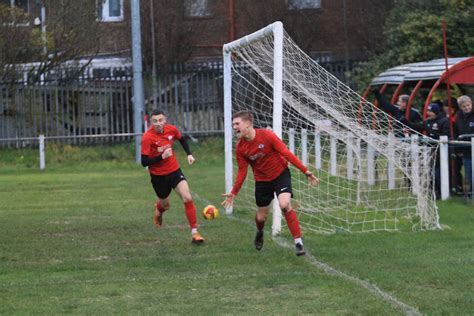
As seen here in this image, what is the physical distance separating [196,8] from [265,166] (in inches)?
894

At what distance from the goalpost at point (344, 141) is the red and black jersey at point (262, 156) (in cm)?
121

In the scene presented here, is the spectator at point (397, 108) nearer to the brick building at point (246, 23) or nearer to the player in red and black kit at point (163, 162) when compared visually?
the player in red and black kit at point (163, 162)

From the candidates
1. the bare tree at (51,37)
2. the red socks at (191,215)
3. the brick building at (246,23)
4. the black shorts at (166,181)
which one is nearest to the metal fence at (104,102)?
the bare tree at (51,37)

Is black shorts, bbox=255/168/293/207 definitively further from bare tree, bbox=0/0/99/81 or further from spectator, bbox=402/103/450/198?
bare tree, bbox=0/0/99/81

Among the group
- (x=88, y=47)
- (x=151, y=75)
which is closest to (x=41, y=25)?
(x=88, y=47)

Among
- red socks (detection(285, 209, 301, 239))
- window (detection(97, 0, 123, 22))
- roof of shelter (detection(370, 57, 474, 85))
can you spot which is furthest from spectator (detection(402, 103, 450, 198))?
window (detection(97, 0, 123, 22))

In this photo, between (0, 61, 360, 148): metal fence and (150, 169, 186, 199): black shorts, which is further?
(0, 61, 360, 148): metal fence

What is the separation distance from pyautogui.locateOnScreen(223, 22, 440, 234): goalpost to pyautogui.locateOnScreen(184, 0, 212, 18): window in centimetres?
1605

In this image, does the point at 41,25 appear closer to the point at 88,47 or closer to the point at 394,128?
the point at 88,47

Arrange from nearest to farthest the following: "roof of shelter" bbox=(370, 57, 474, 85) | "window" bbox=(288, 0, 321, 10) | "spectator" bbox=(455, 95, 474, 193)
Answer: "spectator" bbox=(455, 95, 474, 193), "roof of shelter" bbox=(370, 57, 474, 85), "window" bbox=(288, 0, 321, 10)

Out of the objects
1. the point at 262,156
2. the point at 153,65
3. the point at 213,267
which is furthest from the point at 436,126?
the point at 153,65

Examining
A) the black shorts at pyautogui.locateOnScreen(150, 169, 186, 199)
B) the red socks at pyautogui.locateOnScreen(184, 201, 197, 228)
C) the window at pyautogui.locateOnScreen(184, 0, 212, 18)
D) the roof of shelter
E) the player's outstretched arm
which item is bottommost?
the red socks at pyautogui.locateOnScreen(184, 201, 197, 228)

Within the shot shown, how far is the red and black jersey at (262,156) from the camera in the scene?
37.9ft

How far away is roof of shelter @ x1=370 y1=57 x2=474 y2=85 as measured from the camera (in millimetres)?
19266
